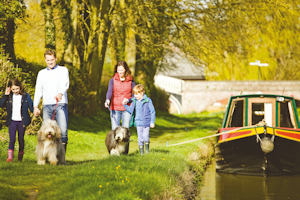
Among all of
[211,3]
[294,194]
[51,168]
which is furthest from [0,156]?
[211,3]

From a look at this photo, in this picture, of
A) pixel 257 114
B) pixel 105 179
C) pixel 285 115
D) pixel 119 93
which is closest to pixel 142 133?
pixel 119 93

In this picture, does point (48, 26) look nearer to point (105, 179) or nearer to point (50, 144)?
point (50, 144)

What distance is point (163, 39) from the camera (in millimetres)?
24219

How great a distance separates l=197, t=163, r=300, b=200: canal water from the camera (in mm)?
10102

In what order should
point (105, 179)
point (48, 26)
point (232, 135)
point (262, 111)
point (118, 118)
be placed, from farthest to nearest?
1. point (48, 26)
2. point (262, 111)
3. point (232, 135)
4. point (118, 118)
5. point (105, 179)

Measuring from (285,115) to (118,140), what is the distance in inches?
288

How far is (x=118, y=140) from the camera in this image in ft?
Answer: 33.9

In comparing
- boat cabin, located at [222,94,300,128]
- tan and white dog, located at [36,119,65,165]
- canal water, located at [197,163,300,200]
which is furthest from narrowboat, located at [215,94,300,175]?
tan and white dog, located at [36,119,65,165]

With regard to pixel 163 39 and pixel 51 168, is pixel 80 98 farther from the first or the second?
pixel 51 168

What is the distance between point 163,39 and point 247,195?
14876 millimetres

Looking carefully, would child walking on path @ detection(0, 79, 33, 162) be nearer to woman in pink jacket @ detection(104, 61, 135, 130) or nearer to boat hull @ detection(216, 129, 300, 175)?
woman in pink jacket @ detection(104, 61, 135, 130)

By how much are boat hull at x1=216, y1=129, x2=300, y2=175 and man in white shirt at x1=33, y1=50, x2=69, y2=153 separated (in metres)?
5.11

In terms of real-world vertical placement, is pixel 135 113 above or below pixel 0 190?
A: above

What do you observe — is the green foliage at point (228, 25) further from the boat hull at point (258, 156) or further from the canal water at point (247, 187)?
the canal water at point (247, 187)
